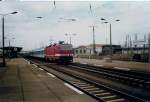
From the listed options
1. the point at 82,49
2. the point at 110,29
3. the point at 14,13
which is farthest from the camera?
the point at 82,49

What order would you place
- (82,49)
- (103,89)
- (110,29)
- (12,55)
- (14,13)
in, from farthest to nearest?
(82,49)
(12,55)
(110,29)
(14,13)
(103,89)

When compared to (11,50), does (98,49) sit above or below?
above

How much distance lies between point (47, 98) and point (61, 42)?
3704 centimetres

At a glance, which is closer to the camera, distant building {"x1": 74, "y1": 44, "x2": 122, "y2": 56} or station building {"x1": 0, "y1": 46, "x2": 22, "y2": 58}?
station building {"x1": 0, "y1": 46, "x2": 22, "y2": 58}

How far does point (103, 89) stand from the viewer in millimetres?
17422

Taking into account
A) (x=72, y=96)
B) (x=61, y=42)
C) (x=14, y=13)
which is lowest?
(x=72, y=96)

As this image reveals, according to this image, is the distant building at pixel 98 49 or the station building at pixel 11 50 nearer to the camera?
the station building at pixel 11 50

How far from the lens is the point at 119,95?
14.8 m

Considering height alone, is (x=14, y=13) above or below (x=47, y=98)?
above

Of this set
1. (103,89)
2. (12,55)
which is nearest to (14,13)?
(103,89)

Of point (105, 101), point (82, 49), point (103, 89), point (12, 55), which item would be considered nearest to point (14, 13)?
point (103, 89)

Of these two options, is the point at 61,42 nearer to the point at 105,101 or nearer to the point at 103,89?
the point at 103,89

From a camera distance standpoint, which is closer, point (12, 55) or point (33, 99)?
point (33, 99)

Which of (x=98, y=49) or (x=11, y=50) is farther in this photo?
(x=98, y=49)
